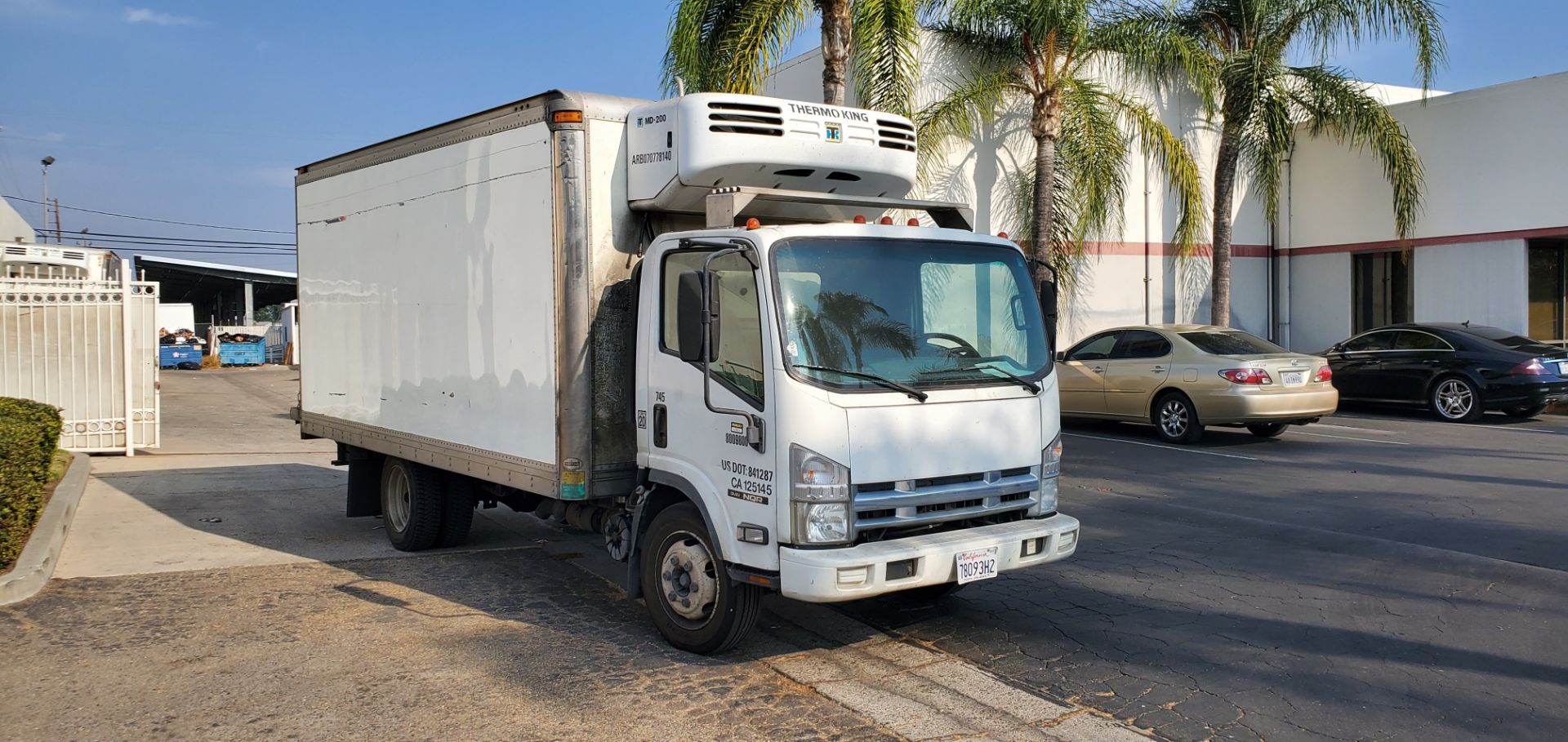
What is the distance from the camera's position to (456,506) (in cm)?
869

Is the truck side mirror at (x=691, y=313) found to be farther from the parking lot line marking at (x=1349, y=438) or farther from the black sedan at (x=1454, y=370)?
the black sedan at (x=1454, y=370)

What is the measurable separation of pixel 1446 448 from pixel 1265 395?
2158mm

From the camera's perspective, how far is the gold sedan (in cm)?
1324

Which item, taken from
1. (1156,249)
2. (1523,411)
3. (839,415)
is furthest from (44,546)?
A: (1156,249)

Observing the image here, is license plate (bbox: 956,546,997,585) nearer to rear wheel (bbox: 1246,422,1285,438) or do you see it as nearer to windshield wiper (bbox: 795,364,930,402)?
windshield wiper (bbox: 795,364,930,402)

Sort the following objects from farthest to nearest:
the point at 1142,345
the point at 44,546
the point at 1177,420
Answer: the point at 1142,345, the point at 1177,420, the point at 44,546

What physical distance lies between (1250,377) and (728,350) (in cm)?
945

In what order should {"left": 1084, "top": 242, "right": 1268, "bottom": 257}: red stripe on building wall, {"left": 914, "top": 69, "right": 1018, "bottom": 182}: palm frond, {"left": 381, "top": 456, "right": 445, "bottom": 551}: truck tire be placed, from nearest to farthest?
1. {"left": 381, "top": 456, "right": 445, "bottom": 551}: truck tire
2. {"left": 914, "top": 69, "right": 1018, "bottom": 182}: palm frond
3. {"left": 1084, "top": 242, "right": 1268, "bottom": 257}: red stripe on building wall

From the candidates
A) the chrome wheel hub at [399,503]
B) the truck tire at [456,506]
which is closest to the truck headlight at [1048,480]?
the truck tire at [456,506]

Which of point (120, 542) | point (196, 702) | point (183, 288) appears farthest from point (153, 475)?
point (183, 288)

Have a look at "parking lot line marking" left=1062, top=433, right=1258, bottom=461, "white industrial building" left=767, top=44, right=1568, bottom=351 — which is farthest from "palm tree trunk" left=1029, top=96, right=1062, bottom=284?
"parking lot line marking" left=1062, top=433, right=1258, bottom=461

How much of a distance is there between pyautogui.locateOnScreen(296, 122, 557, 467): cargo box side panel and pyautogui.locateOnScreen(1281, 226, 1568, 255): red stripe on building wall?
1982 cm

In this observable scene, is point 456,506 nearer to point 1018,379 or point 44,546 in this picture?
point 44,546

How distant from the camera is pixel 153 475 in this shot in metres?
13.1
